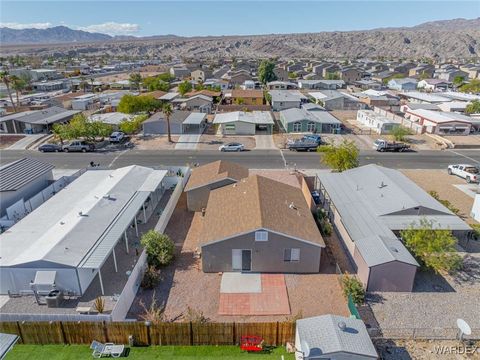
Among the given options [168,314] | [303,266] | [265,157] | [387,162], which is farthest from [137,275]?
[387,162]

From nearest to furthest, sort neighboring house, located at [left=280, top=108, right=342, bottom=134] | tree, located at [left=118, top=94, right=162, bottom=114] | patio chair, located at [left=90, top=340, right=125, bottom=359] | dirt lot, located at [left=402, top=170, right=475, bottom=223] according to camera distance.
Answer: patio chair, located at [left=90, top=340, right=125, bottom=359], dirt lot, located at [left=402, top=170, right=475, bottom=223], neighboring house, located at [left=280, top=108, right=342, bottom=134], tree, located at [left=118, top=94, right=162, bottom=114]

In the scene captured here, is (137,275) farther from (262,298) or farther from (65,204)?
(65,204)

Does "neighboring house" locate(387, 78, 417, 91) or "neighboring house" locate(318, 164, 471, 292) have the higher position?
"neighboring house" locate(387, 78, 417, 91)

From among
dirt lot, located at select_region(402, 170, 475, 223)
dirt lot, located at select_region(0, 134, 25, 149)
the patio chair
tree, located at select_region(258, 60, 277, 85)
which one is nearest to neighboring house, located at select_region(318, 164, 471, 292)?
dirt lot, located at select_region(402, 170, 475, 223)

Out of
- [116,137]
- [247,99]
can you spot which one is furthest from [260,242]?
[247,99]

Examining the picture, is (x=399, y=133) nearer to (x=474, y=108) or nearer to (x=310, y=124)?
(x=310, y=124)

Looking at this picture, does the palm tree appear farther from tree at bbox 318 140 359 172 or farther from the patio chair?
the patio chair
